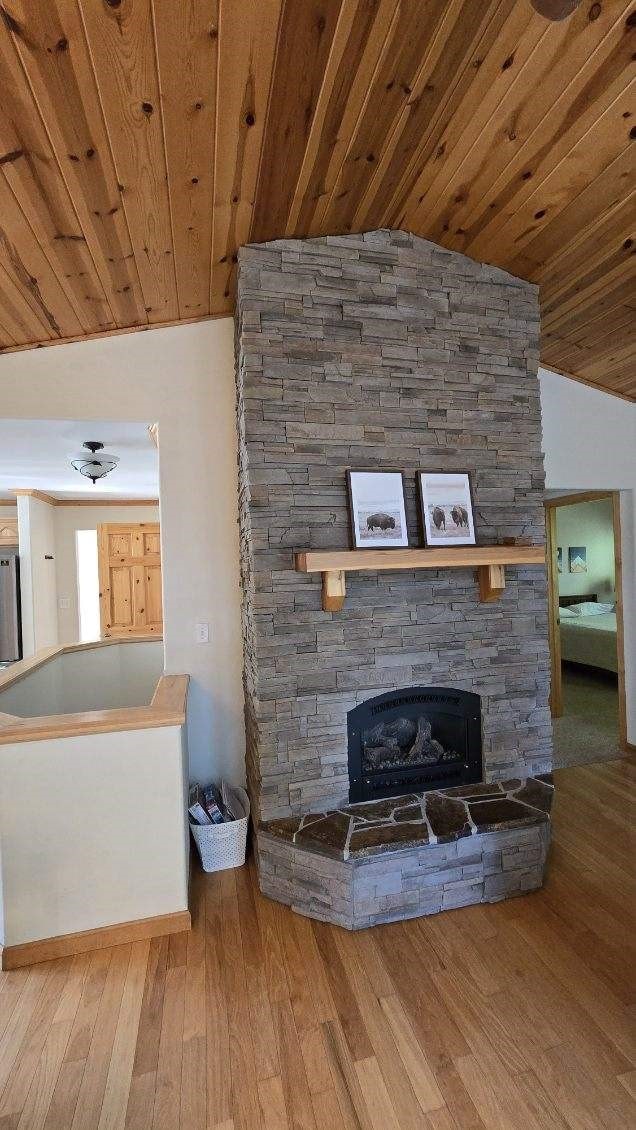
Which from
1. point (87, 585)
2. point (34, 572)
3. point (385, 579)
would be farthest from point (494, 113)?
point (87, 585)

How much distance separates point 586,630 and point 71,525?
6079 mm

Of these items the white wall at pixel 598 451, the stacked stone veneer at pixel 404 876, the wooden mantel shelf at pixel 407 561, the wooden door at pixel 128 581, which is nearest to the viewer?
the stacked stone veneer at pixel 404 876

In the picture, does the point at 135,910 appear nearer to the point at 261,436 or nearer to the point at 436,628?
the point at 436,628

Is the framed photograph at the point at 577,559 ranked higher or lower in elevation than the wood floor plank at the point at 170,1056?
higher

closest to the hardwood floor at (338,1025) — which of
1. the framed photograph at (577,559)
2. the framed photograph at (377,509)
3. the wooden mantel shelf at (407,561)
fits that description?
the wooden mantel shelf at (407,561)

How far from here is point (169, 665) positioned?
2.82 metres

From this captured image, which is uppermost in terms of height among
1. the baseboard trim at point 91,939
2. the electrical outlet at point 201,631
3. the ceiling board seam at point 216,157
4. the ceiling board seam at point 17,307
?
the ceiling board seam at point 216,157

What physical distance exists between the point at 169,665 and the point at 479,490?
186cm

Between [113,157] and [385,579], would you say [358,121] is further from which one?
[385,579]

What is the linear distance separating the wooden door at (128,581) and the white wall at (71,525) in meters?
0.30

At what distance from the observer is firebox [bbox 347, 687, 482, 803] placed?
2557 mm

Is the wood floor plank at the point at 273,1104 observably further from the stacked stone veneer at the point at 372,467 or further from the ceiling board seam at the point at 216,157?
the ceiling board seam at the point at 216,157

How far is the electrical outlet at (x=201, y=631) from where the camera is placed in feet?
9.34

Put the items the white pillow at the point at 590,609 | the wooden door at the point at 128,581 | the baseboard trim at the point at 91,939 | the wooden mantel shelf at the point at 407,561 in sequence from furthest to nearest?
the white pillow at the point at 590,609 → the wooden door at the point at 128,581 → the wooden mantel shelf at the point at 407,561 → the baseboard trim at the point at 91,939
